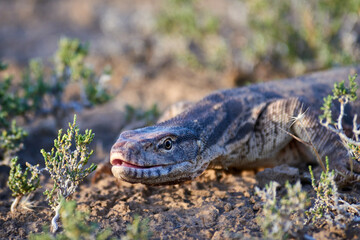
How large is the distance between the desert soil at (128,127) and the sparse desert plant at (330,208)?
0.08 m

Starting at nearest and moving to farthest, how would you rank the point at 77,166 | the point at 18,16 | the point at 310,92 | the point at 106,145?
1. the point at 77,166
2. the point at 310,92
3. the point at 106,145
4. the point at 18,16

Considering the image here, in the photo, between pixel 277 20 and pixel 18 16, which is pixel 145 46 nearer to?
pixel 277 20

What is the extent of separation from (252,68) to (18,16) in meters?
7.54

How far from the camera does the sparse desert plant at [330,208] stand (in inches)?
132

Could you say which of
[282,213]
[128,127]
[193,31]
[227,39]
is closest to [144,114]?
[128,127]

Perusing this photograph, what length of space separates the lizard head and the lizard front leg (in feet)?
3.19

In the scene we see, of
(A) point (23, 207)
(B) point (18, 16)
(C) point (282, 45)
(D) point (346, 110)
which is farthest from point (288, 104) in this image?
(B) point (18, 16)

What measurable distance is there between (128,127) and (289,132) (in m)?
2.41

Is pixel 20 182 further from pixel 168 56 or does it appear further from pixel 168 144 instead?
pixel 168 56

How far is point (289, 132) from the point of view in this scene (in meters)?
4.74

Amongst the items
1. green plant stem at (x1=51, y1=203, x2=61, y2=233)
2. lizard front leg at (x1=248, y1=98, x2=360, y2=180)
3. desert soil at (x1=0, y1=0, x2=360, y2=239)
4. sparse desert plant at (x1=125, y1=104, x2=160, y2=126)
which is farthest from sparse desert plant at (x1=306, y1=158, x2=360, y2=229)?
sparse desert plant at (x1=125, y1=104, x2=160, y2=126)

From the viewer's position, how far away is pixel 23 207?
4172mm

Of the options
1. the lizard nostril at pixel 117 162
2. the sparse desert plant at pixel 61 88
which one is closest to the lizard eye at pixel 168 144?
the lizard nostril at pixel 117 162

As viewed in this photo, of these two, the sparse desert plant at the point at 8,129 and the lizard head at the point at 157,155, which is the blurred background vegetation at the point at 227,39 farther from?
the lizard head at the point at 157,155
